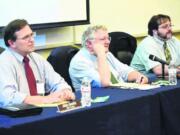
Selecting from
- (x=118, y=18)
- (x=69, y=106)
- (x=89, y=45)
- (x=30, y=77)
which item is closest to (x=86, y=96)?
(x=69, y=106)

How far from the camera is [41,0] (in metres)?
4.33

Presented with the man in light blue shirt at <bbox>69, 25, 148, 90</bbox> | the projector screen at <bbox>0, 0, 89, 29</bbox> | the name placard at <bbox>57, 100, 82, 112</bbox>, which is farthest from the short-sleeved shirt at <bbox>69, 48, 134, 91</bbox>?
the projector screen at <bbox>0, 0, 89, 29</bbox>

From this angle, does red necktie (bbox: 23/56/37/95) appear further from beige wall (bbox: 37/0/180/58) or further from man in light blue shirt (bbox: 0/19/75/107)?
beige wall (bbox: 37/0/180/58)

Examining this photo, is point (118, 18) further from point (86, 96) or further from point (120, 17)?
point (86, 96)

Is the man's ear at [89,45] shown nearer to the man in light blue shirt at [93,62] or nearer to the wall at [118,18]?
the man in light blue shirt at [93,62]

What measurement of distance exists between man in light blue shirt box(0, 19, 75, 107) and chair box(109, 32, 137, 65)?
1389 millimetres

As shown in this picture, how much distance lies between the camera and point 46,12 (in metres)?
4.40

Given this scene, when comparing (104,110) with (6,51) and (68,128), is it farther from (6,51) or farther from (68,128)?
(6,51)

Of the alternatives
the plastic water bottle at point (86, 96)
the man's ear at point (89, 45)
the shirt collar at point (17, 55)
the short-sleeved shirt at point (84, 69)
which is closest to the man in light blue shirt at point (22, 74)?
the shirt collar at point (17, 55)

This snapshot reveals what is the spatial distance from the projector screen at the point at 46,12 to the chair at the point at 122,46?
467 millimetres

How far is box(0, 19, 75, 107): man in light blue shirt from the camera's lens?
8.97ft

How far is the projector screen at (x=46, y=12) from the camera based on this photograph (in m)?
4.10

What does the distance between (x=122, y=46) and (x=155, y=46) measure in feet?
1.47

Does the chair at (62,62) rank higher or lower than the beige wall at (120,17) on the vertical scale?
lower
